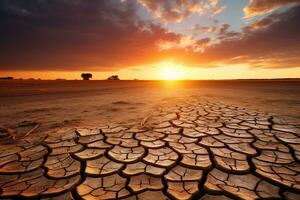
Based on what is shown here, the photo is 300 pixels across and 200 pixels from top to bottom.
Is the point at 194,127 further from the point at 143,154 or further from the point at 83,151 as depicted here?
the point at 83,151

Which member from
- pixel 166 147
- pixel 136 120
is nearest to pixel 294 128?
pixel 166 147

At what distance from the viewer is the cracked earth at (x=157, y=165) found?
1.38 meters

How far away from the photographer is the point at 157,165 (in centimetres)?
178

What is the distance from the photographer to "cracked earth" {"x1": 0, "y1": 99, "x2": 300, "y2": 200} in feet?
4.54

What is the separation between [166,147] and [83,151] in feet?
3.58

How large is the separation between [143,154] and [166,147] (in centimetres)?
36

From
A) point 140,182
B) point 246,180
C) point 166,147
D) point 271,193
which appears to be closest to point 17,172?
point 140,182

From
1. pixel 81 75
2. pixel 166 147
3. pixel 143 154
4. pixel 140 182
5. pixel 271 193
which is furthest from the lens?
pixel 81 75

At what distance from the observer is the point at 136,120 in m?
3.71

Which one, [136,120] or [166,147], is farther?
[136,120]

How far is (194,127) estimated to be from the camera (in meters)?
3.06

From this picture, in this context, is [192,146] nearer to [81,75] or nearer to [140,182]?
[140,182]

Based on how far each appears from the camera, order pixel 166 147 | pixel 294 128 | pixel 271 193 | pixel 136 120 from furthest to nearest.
→ 1. pixel 136 120
2. pixel 294 128
3. pixel 166 147
4. pixel 271 193

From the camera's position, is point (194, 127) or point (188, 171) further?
point (194, 127)
